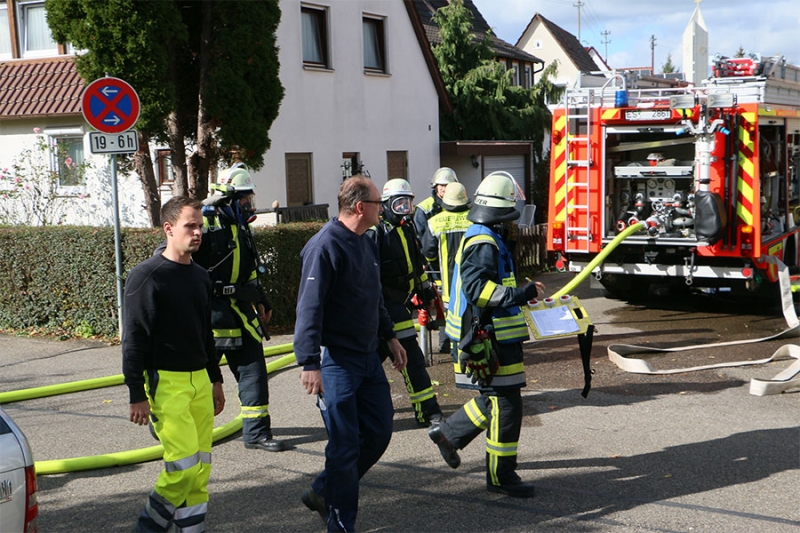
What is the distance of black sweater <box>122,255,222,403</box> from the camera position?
14.7ft

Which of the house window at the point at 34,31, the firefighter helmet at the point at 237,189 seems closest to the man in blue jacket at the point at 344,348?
the firefighter helmet at the point at 237,189

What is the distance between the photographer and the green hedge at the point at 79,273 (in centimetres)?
1080

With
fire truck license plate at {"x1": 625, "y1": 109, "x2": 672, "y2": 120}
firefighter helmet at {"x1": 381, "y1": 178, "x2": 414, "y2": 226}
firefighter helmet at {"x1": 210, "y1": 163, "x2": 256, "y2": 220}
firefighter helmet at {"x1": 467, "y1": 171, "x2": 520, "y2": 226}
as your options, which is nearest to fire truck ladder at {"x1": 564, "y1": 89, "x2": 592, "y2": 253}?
fire truck license plate at {"x1": 625, "y1": 109, "x2": 672, "y2": 120}

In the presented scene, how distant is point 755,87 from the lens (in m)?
11.2

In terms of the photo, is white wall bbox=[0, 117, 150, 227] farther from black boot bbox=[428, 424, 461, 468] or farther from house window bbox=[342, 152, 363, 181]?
black boot bbox=[428, 424, 461, 468]

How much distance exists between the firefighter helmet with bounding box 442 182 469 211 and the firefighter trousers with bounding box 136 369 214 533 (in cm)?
391

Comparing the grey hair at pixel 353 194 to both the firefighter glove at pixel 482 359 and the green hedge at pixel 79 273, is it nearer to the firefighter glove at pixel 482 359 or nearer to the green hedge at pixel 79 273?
the firefighter glove at pixel 482 359

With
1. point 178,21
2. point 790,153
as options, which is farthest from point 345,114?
point 790,153

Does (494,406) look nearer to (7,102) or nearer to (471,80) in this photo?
(7,102)

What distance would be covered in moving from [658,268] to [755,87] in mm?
2450

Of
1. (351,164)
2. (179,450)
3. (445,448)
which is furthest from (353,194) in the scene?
(351,164)

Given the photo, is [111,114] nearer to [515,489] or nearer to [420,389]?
[420,389]

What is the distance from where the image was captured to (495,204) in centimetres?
541

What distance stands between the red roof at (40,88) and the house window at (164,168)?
1546 millimetres
